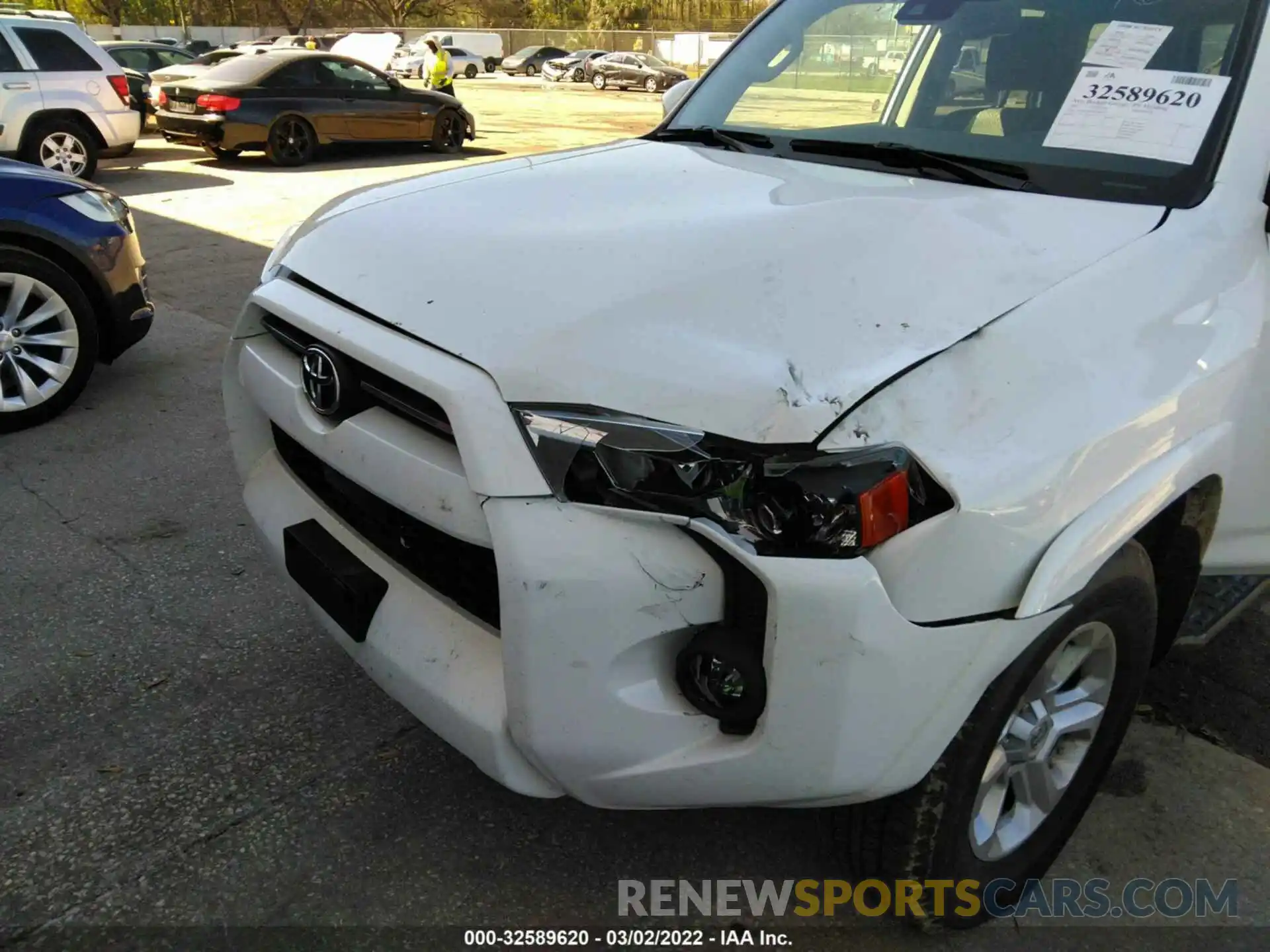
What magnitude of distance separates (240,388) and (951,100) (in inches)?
80.2

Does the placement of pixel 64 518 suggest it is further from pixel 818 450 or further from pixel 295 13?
pixel 295 13

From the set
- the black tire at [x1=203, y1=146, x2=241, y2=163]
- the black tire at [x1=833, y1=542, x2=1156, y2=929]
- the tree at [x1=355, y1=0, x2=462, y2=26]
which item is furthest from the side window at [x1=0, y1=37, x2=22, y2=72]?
the tree at [x1=355, y1=0, x2=462, y2=26]

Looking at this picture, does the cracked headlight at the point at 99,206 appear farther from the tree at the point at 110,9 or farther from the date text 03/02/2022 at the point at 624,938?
the tree at the point at 110,9

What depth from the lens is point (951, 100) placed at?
282 centimetres

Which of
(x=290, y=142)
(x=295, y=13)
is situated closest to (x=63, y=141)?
(x=290, y=142)

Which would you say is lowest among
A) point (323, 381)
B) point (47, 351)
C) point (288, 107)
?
point (47, 351)

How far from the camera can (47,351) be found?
4.73 m

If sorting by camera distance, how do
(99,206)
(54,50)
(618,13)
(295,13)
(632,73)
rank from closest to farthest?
(99,206), (54,50), (632,73), (295,13), (618,13)

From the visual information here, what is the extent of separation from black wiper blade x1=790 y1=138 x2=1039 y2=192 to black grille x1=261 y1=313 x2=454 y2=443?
138 cm

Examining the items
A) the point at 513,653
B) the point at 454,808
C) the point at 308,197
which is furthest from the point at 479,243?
the point at 308,197

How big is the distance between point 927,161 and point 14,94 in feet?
36.7

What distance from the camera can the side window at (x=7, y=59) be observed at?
10508 millimetres

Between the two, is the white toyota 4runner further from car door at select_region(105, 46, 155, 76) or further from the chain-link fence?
the chain-link fence

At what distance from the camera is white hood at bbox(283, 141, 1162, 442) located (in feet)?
5.49
